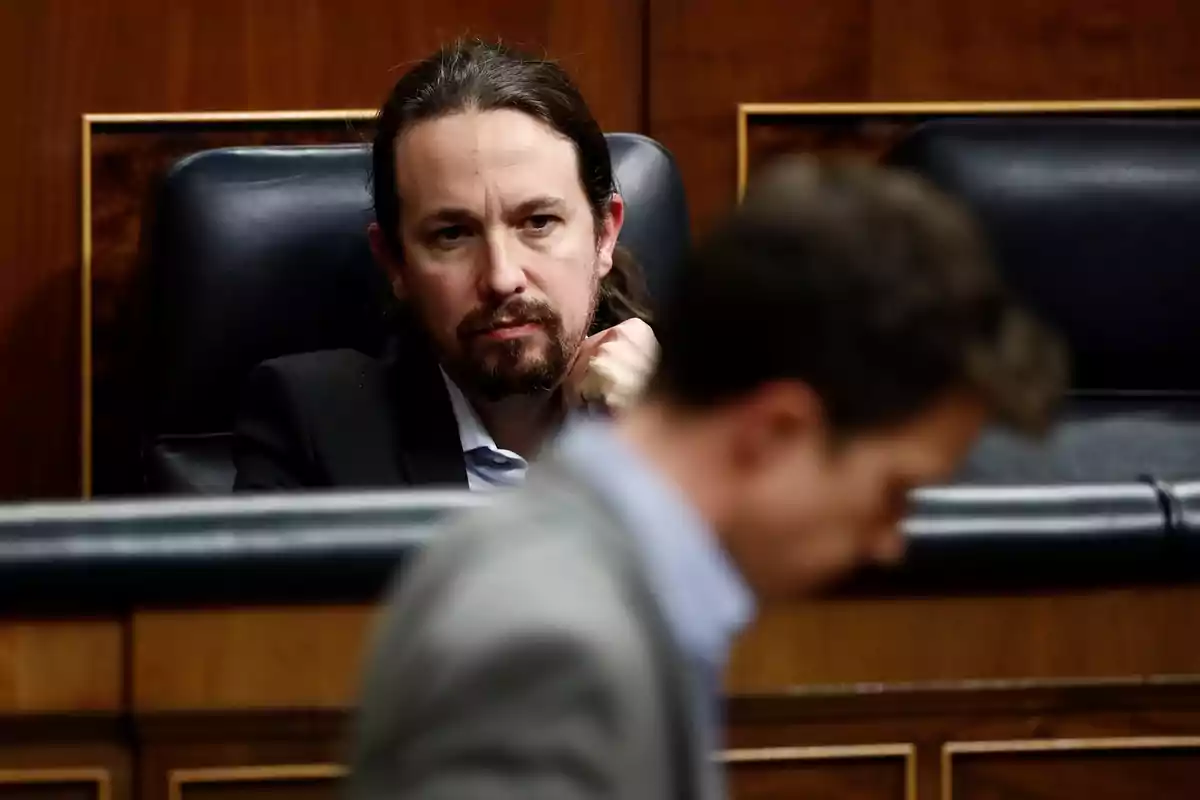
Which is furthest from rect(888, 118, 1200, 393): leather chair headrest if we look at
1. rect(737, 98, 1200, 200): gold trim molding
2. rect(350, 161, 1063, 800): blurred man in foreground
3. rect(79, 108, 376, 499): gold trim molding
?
rect(350, 161, 1063, 800): blurred man in foreground

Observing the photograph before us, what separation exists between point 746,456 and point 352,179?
1153 millimetres

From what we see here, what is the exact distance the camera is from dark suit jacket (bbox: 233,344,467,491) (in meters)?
1.44

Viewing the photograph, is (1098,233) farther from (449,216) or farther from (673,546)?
(673,546)

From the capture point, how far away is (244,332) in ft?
5.35

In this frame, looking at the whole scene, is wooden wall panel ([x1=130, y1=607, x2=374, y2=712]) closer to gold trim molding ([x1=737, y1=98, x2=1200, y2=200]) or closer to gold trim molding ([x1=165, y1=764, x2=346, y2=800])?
gold trim molding ([x1=165, y1=764, x2=346, y2=800])

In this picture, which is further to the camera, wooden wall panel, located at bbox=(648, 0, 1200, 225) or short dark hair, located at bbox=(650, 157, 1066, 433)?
wooden wall panel, located at bbox=(648, 0, 1200, 225)

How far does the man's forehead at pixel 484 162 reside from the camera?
148 centimetres

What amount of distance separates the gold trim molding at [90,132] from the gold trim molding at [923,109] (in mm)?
416

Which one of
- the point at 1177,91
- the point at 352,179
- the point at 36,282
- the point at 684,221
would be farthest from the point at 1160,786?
the point at 36,282

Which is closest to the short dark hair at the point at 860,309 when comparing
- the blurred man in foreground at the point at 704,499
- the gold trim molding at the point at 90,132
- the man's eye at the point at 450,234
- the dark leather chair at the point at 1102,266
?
the blurred man in foreground at the point at 704,499

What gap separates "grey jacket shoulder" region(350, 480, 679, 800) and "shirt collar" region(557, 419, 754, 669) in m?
0.03

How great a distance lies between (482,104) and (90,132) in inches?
27.3

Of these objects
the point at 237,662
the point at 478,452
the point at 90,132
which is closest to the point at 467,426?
the point at 478,452

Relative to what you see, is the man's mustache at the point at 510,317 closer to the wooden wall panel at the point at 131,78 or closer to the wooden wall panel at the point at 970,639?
the wooden wall panel at the point at 970,639
